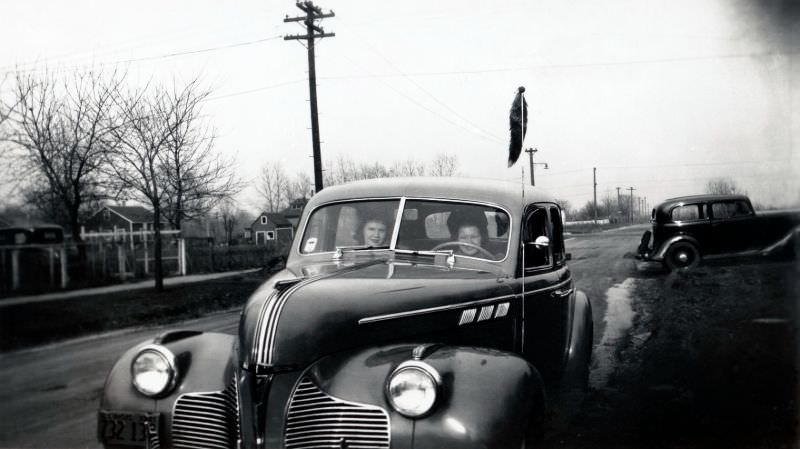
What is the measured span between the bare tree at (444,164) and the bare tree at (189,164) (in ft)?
6.56

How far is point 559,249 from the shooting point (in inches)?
161

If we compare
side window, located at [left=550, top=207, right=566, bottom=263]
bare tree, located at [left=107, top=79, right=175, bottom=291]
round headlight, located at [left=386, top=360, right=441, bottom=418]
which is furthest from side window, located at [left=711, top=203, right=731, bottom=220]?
bare tree, located at [left=107, top=79, right=175, bottom=291]

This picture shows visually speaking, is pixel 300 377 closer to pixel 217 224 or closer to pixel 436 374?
pixel 436 374

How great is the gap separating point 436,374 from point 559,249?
7.89ft

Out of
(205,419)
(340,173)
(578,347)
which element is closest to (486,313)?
(578,347)

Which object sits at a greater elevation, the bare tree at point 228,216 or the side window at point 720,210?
the bare tree at point 228,216

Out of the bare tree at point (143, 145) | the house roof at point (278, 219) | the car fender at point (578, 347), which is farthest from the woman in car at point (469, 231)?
the bare tree at point (143, 145)

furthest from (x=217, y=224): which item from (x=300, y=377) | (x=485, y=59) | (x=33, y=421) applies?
(x=300, y=377)

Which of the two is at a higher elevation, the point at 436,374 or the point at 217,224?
the point at 217,224

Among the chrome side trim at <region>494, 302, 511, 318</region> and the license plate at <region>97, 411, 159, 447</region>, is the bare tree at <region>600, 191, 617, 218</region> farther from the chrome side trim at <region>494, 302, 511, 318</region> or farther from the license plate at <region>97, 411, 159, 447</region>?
the license plate at <region>97, 411, 159, 447</region>

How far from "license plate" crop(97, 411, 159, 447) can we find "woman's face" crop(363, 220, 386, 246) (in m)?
1.45

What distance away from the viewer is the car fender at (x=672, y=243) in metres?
7.04

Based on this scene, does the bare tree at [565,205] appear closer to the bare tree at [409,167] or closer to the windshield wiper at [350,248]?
the bare tree at [409,167]

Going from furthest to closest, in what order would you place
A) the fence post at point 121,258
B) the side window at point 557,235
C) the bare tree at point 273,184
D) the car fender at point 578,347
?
the fence post at point 121,258, the bare tree at point 273,184, the side window at point 557,235, the car fender at point 578,347
